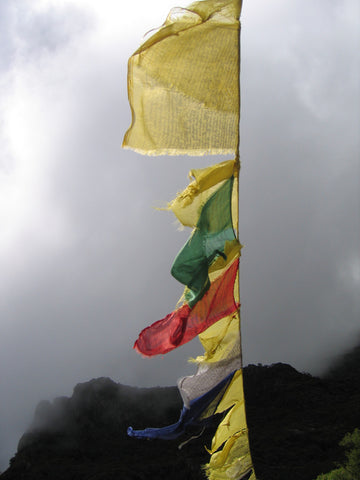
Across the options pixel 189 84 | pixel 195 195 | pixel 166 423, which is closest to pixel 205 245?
pixel 195 195

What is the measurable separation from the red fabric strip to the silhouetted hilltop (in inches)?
807

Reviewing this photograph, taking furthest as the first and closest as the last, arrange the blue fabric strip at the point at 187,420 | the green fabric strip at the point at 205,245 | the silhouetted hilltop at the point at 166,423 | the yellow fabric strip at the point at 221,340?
the silhouetted hilltop at the point at 166,423 < the yellow fabric strip at the point at 221,340 < the blue fabric strip at the point at 187,420 < the green fabric strip at the point at 205,245

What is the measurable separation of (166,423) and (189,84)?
39721 mm

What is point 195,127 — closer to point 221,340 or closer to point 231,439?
point 221,340

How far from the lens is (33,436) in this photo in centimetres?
4344

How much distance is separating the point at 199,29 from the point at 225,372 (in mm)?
3689

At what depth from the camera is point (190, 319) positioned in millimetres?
4426

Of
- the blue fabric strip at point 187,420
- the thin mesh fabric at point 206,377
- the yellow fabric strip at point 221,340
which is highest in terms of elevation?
the yellow fabric strip at point 221,340

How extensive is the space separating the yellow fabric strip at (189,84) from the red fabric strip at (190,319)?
1.41 metres

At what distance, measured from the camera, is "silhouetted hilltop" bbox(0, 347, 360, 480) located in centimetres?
2658

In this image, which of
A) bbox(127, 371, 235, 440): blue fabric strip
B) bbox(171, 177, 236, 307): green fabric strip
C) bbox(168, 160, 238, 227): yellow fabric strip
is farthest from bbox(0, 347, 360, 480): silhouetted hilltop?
bbox(168, 160, 238, 227): yellow fabric strip

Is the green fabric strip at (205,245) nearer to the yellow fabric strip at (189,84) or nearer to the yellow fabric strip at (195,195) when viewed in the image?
the yellow fabric strip at (195,195)

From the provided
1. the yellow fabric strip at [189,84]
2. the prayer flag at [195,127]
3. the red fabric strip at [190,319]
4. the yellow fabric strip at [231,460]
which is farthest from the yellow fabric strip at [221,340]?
the yellow fabric strip at [189,84]

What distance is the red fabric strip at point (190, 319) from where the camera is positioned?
415cm
